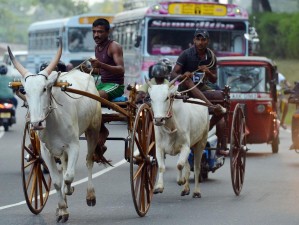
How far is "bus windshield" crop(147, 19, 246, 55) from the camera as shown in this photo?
30.3 m

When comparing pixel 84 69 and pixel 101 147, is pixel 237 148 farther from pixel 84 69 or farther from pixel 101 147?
pixel 84 69

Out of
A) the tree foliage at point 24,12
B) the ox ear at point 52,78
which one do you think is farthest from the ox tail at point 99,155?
the tree foliage at point 24,12

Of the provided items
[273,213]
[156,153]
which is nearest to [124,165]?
[156,153]

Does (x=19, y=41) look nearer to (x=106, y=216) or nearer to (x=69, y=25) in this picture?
(x=69, y=25)

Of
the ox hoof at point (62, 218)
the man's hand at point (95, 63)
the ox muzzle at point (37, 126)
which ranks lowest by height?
the ox hoof at point (62, 218)

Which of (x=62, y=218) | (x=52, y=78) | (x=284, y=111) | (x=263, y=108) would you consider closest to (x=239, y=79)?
(x=263, y=108)

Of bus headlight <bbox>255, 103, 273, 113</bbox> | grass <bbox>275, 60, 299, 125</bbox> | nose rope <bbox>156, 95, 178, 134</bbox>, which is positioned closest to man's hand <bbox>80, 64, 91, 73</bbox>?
nose rope <bbox>156, 95, 178, 134</bbox>

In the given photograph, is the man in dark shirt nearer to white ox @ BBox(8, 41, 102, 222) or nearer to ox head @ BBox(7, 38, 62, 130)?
white ox @ BBox(8, 41, 102, 222)

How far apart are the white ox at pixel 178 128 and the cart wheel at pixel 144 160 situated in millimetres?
205

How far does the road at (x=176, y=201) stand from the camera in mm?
13188

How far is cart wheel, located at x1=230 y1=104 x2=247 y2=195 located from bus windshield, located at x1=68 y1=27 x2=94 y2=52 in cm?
3000

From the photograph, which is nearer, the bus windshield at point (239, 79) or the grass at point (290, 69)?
the bus windshield at point (239, 79)

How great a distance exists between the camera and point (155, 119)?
1438cm

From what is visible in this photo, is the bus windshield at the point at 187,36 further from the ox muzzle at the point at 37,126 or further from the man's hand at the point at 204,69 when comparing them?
the ox muzzle at the point at 37,126
